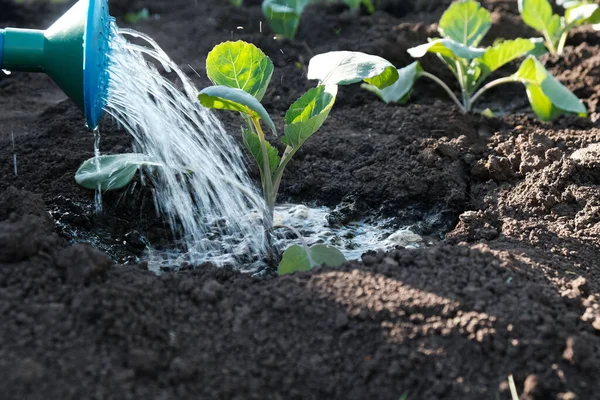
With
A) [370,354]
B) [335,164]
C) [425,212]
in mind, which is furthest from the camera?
[335,164]

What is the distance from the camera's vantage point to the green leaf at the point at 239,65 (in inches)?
96.0

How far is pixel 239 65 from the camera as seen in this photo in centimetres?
246

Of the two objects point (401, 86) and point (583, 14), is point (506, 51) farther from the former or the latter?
point (583, 14)

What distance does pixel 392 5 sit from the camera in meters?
5.07

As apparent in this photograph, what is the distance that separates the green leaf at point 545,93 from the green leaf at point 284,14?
57.8 inches

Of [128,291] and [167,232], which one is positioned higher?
[128,291]

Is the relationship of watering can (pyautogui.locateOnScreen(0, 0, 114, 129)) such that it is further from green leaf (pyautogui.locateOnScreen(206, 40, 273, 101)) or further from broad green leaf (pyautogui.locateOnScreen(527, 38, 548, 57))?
Answer: broad green leaf (pyautogui.locateOnScreen(527, 38, 548, 57))

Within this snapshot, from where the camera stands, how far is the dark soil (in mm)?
1683

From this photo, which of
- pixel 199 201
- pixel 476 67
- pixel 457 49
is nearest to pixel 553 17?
pixel 476 67

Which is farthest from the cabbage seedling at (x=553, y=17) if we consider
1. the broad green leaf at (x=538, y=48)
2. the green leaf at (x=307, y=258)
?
the green leaf at (x=307, y=258)

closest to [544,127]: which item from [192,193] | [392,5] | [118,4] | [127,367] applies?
[192,193]

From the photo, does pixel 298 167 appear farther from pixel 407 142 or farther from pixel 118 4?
pixel 118 4

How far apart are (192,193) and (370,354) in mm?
1226

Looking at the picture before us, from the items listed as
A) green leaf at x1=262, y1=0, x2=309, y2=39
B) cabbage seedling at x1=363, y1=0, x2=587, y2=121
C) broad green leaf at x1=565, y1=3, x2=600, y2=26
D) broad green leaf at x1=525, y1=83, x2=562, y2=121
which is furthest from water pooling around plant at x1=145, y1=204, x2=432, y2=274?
broad green leaf at x1=565, y1=3, x2=600, y2=26
